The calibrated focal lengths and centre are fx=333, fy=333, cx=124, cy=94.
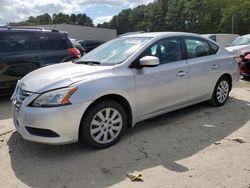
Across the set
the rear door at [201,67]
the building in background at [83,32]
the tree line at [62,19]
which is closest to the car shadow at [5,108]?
the rear door at [201,67]

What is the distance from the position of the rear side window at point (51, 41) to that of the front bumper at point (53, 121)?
4.15 meters

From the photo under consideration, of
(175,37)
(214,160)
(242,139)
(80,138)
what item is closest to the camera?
(214,160)

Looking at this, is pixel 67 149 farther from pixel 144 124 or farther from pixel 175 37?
pixel 175 37

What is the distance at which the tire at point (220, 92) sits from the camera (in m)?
6.62

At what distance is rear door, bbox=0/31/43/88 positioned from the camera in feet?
25.0

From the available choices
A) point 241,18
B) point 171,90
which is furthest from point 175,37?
point 241,18

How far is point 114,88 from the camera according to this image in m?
4.64

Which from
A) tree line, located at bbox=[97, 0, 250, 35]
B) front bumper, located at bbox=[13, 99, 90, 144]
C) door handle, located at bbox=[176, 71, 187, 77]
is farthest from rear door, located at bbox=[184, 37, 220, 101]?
tree line, located at bbox=[97, 0, 250, 35]

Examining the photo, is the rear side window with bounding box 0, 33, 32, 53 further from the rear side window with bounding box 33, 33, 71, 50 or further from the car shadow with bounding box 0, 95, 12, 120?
the car shadow with bounding box 0, 95, 12, 120

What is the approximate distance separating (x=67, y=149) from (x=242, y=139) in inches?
102

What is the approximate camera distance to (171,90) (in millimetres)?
5473

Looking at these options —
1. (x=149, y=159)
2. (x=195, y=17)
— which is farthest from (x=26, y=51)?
(x=195, y=17)

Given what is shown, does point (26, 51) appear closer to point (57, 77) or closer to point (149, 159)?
point (57, 77)

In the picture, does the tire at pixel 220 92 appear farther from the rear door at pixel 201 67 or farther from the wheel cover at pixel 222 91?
the rear door at pixel 201 67
